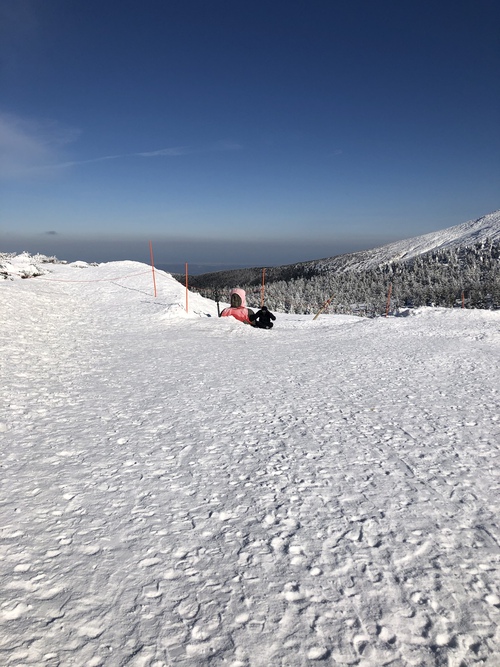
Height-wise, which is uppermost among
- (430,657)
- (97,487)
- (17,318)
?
(17,318)

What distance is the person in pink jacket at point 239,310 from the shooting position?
17453 millimetres

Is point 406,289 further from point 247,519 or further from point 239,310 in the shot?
point 247,519

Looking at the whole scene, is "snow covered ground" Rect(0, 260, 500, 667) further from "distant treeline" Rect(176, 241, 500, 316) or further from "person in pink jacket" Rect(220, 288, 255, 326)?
"distant treeline" Rect(176, 241, 500, 316)

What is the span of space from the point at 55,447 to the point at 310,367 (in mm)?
6232

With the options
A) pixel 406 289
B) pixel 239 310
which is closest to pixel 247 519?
pixel 239 310

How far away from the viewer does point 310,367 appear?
31.7ft

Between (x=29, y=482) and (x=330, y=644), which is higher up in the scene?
(x=29, y=482)

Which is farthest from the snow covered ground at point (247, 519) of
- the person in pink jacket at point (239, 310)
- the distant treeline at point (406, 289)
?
the distant treeline at point (406, 289)

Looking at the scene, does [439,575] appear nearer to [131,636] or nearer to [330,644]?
[330,644]

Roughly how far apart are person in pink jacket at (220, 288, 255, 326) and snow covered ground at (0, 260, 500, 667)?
8968mm

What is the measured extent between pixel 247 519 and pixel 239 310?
14.1m

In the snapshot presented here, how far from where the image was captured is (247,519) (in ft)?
12.2

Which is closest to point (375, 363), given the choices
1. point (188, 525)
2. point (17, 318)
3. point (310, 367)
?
point (310, 367)

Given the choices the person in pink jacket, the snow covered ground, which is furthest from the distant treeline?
the snow covered ground
